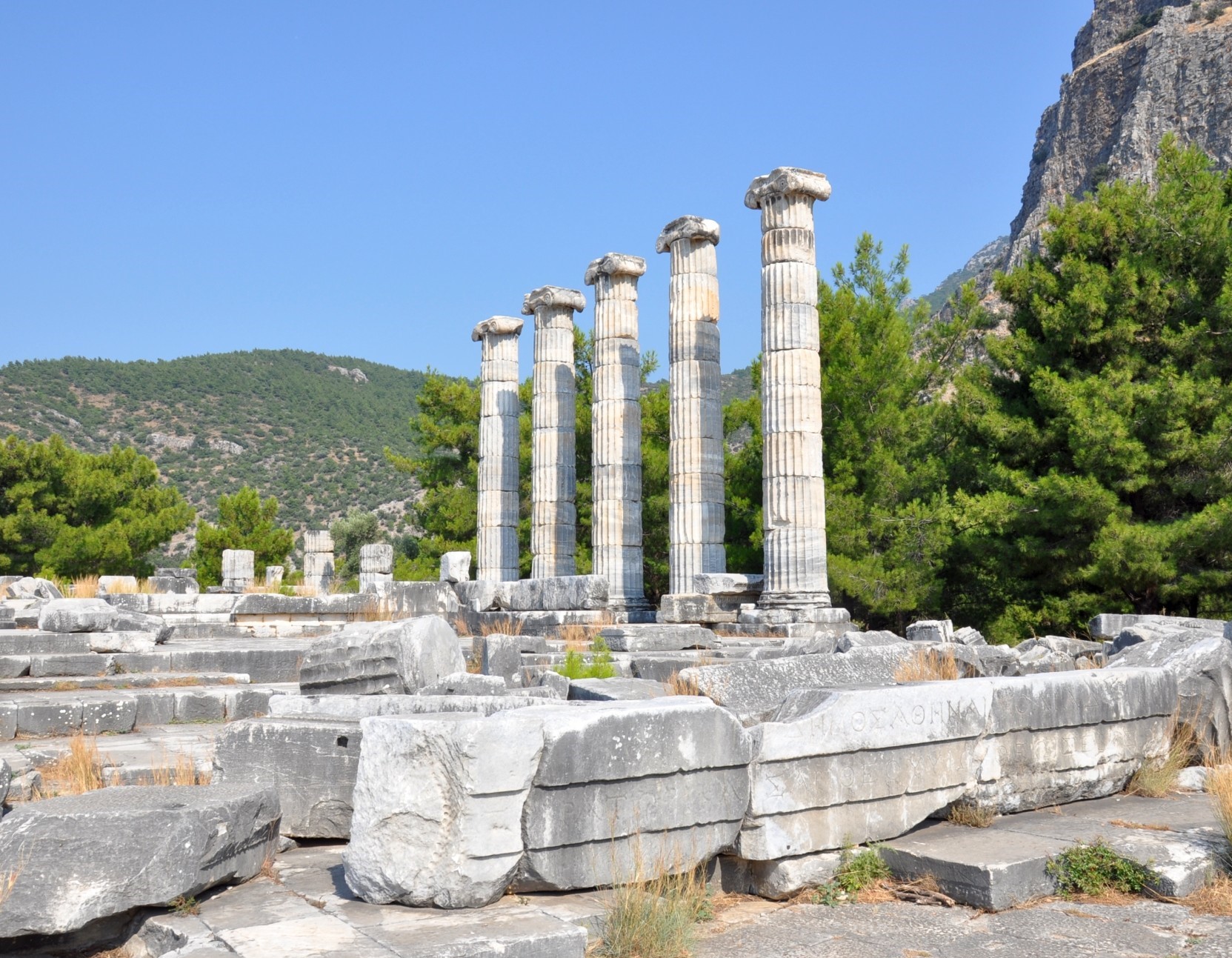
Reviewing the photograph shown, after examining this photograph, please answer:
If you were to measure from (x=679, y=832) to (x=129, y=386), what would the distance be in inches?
3024

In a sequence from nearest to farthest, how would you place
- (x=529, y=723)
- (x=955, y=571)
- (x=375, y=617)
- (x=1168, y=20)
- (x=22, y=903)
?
(x=22, y=903) < (x=529, y=723) < (x=375, y=617) < (x=955, y=571) < (x=1168, y=20)

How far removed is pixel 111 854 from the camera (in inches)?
170

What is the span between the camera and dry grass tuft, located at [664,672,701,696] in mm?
7031

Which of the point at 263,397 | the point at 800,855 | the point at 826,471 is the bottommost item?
the point at 800,855

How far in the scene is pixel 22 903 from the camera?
13.6 ft

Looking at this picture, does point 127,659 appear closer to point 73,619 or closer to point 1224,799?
point 73,619

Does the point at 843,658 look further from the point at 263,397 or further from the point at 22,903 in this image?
the point at 263,397

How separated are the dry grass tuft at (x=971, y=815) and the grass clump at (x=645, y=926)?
2209 millimetres

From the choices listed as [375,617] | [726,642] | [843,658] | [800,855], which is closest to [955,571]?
[726,642]

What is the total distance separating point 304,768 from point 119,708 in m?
4.33

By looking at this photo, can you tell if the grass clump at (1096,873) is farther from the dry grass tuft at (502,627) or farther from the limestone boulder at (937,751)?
the dry grass tuft at (502,627)

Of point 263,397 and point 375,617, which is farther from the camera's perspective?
point 263,397

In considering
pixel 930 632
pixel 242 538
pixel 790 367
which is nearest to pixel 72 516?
pixel 242 538

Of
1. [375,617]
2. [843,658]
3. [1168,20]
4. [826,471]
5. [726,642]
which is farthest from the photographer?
[1168,20]
